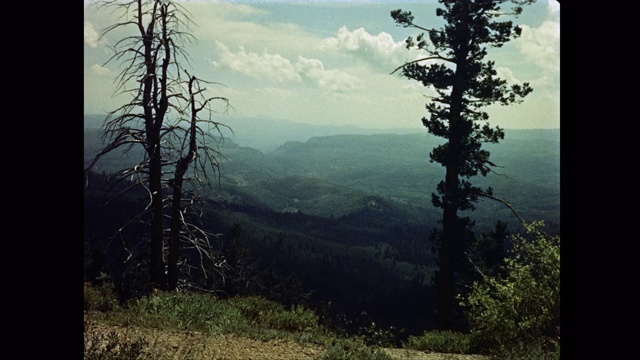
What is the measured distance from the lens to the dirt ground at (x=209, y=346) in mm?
7555

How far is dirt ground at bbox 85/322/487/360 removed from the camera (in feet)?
24.8

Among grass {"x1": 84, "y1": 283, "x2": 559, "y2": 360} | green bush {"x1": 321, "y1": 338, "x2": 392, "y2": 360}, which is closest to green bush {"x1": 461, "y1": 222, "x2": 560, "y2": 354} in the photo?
grass {"x1": 84, "y1": 283, "x2": 559, "y2": 360}

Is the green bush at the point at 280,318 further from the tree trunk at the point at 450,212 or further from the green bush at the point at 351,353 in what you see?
the tree trunk at the point at 450,212

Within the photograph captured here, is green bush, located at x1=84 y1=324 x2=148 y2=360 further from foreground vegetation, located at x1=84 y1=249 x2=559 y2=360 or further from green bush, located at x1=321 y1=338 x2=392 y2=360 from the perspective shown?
green bush, located at x1=321 y1=338 x2=392 y2=360

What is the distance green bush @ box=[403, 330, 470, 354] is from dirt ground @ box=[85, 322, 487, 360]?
6.29 feet

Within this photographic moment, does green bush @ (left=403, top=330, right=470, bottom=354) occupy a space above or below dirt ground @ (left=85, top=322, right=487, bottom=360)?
below

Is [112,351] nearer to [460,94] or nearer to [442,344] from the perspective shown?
[442,344]

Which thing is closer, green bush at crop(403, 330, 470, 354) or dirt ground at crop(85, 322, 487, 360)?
dirt ground at crop(85, 322, 487, 360)

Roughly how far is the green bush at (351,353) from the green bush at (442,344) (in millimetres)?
2886

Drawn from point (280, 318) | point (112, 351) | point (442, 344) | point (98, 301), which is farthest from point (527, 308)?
point (98, 301)

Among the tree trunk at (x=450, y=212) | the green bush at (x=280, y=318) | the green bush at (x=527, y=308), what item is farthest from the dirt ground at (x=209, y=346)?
the tree trunk at (x=450, y=212)
